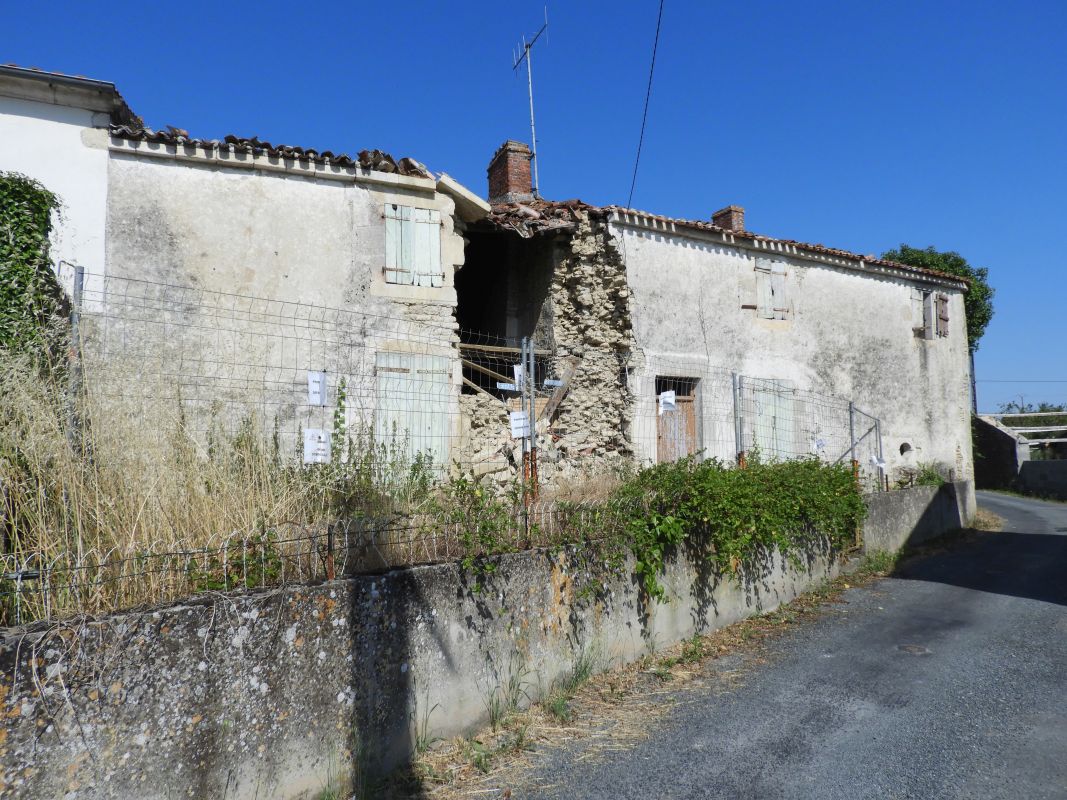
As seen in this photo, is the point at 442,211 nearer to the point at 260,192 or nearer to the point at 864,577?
the point at 260,192

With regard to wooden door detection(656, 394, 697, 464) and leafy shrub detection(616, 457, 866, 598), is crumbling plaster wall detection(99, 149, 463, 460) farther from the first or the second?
wooden door detection(656, 394, 697, 464)

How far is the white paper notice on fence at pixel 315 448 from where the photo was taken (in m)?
4.84

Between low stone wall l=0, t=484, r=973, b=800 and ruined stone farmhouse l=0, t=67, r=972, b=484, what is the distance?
1867 millimetres

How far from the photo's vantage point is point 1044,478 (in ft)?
72.1

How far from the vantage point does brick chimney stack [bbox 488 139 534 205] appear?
14016 millimetres

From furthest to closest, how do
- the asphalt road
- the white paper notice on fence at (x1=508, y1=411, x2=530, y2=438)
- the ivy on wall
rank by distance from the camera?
the ivy on wall → the white paper notice on fence at (x1=508, y1=411, x2=530, y2=438) → the asphalt road

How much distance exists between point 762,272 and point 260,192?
8.69m

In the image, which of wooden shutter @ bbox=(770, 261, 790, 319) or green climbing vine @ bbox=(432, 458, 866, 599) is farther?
wooden shutter @ bbox=(770, 261, 790, 319)

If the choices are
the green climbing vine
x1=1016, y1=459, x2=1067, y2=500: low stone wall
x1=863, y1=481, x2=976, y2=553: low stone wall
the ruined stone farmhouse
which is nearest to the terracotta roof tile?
the ruined stone farmhouse

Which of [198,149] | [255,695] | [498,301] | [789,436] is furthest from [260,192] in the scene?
[789,436]

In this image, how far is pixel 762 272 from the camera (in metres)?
13.4

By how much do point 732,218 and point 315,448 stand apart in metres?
11.6

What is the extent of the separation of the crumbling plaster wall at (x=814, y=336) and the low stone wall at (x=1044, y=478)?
7.15 m

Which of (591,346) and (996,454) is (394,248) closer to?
(591,346)
